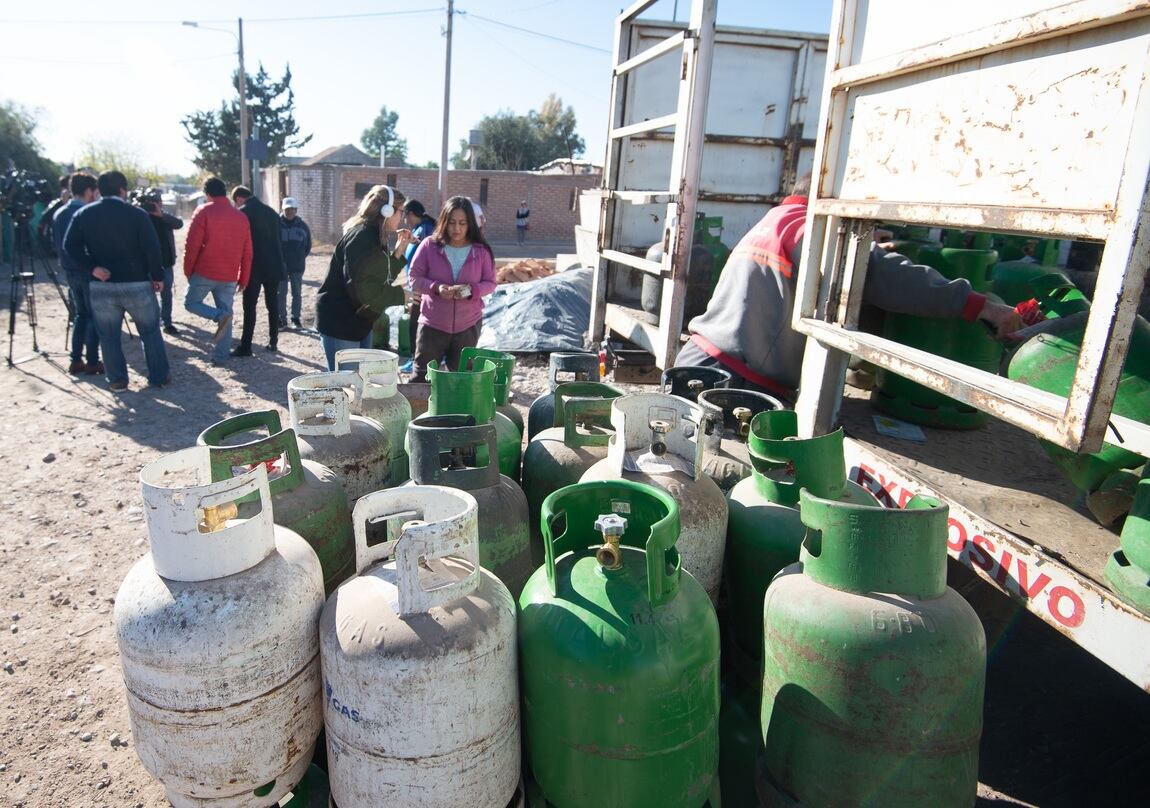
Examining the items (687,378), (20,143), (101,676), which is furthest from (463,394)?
(20,143)

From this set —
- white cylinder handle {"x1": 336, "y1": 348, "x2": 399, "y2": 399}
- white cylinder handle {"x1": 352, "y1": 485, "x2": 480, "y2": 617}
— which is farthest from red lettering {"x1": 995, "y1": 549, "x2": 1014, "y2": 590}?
white cylinder handle {"x1": 336, "y1": 348, "x2": 399, "y2": 399}

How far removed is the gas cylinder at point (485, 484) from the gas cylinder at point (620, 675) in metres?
0.37

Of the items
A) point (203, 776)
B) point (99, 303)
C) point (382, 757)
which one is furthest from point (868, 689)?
point (99, 303)

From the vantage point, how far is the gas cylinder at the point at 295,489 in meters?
2.12

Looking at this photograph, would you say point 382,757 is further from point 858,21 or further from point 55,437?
point 55,437

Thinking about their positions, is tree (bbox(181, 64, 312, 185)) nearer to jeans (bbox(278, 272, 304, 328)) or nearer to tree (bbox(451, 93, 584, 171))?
tree (bbox(451, 93, 584, 171))

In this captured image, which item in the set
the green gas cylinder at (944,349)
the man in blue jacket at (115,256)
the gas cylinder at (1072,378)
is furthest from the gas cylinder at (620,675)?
the man in blue jacket at (115,256)

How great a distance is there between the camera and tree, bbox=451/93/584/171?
144 feet

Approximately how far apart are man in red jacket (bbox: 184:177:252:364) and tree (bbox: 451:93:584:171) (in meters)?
35.6

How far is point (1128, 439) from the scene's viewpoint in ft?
6.71

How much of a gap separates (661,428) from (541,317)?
6.42 metres

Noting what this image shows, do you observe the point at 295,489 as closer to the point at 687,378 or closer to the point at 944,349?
the point at 687,378

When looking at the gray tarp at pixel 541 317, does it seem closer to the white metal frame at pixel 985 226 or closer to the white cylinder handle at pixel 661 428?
the white metal frame at pixel 985 226

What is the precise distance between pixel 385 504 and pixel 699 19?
10.2ft
